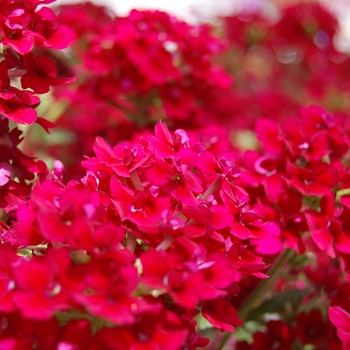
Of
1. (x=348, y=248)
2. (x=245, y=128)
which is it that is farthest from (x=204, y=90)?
(x=348, y=248)

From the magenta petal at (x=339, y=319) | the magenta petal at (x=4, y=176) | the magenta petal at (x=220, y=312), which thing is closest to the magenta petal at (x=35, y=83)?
the magenta petal at (x=4, y=176)

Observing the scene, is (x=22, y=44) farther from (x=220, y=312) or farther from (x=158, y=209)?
(x=220, y=312)

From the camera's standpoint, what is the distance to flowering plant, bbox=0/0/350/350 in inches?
21.5

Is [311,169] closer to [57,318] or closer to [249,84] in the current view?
[57,318]

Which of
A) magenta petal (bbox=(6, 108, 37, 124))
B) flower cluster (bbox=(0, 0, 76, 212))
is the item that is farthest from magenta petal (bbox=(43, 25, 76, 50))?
magenta petal (bbox=(6, 108, 37, 124))

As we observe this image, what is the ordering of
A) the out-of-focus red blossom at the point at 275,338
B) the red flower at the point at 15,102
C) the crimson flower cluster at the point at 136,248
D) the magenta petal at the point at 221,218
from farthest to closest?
the out-of-focus red blossom at the point at 275,338
the red flower at the point at 15,102
the magenta petal at the point at 221,218
the crimson flower cluster at the point at 136,248

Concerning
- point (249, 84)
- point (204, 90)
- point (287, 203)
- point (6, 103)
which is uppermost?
point (6, 103)

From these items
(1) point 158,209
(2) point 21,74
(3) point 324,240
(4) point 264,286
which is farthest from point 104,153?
(4) point 264,286

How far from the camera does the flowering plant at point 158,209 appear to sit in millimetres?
546

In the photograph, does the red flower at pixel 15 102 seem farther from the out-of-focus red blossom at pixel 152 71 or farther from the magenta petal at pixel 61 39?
the out-of-focus red blossom at pixel 152 71

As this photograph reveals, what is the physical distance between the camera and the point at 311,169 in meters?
0.89

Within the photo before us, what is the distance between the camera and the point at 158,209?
0.66 m

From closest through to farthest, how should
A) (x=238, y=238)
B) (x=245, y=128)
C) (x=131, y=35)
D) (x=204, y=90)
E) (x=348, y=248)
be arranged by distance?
1. (x=238, y=238)
2. (x=348, y=248)
3. (x=131, y=35)
4. (x=204, y=90)
5. (x=245, y=128)

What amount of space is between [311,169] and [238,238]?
10.4 inches
